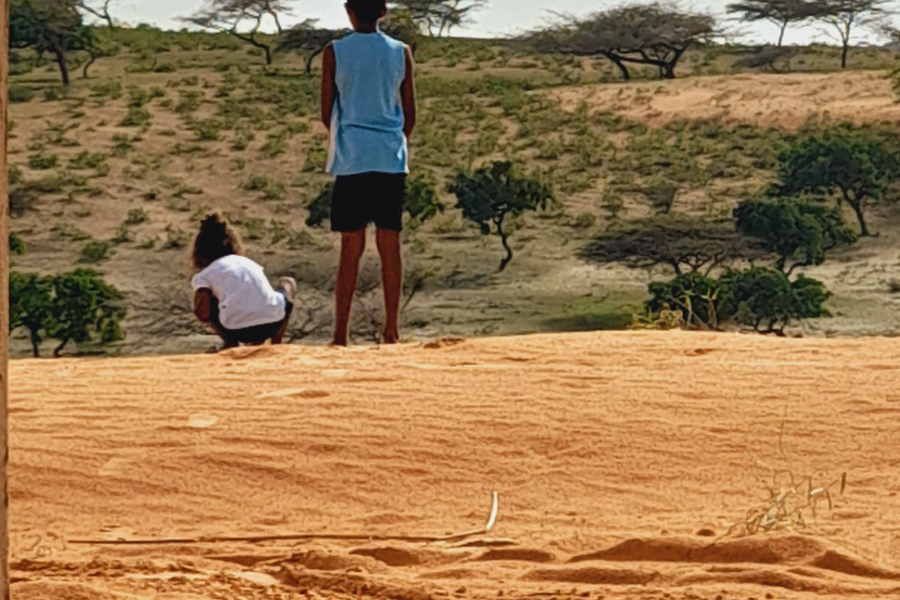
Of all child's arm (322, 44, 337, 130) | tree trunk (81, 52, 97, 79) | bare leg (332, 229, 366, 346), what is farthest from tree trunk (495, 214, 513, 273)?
child's arm (322, 44, 337, 130)

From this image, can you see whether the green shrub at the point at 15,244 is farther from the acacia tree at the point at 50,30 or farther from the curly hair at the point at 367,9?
the curly hair at the point at 367,9

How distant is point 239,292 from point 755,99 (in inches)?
1408

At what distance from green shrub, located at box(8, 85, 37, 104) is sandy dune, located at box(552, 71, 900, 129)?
10.8 m

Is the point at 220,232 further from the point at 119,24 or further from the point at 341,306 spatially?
the point at 119,24

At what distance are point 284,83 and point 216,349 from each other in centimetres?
3604

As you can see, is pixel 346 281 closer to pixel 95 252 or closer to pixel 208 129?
pixel 95 252

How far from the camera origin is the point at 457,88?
147 ft

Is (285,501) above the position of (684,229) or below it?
above

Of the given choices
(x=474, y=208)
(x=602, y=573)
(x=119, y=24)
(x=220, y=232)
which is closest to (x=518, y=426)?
(x=602, y=573)

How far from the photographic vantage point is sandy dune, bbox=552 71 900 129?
136 ft

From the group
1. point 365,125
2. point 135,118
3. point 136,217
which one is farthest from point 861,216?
point 365,125

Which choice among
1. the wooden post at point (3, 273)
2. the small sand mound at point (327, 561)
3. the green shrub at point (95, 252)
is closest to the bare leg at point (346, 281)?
the small sand mound at point (327, 561)

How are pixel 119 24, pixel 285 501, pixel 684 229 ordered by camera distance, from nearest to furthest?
pixel 285 501 < pixel 684 229 < pixel 119 24

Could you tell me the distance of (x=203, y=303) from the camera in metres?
8.59
